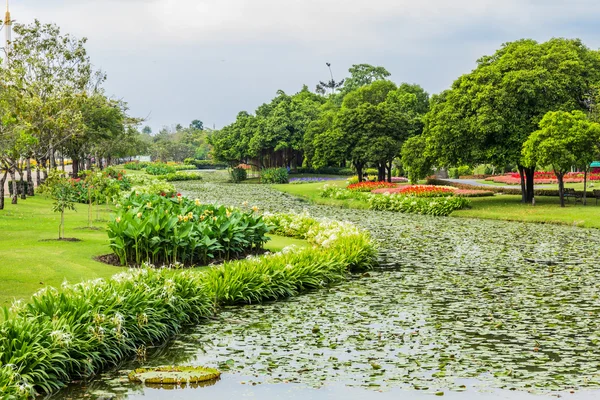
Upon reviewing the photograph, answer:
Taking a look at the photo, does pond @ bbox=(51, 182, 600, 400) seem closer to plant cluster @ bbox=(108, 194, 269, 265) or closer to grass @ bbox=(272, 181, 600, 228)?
plant cluster @ bbox=(108, 194, 269, 265)

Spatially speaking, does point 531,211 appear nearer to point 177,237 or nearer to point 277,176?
point 177,237

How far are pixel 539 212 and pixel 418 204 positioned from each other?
23.0ft

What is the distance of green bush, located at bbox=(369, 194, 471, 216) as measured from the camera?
1491 inches

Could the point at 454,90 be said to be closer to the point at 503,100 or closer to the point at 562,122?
the point at 503,100

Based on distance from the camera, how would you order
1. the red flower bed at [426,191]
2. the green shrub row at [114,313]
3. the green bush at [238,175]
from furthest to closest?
the green bush at [238,175] < the red flower bed at [426,191] < the green shrub row at [114,313]

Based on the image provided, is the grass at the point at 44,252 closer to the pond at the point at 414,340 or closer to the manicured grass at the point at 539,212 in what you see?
the pond at the point at 414,340

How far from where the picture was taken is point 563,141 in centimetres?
3378

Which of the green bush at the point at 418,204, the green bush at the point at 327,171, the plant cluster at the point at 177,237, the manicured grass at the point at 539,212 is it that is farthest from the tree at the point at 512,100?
the green bush at the point at 327,171

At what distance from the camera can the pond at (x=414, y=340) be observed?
9.88 metres

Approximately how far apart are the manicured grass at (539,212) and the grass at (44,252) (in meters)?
13.5

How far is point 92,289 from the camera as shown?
11820mm

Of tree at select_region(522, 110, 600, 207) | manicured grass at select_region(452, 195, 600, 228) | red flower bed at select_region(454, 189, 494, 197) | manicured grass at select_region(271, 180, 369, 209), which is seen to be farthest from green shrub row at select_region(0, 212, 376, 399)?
red flower bed at select_region(454, 189, 494, 197)

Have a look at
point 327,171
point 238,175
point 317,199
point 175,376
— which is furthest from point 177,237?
point 327,171

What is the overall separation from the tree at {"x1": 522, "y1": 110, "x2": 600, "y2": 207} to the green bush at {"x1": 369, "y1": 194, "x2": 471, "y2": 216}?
4.65m
